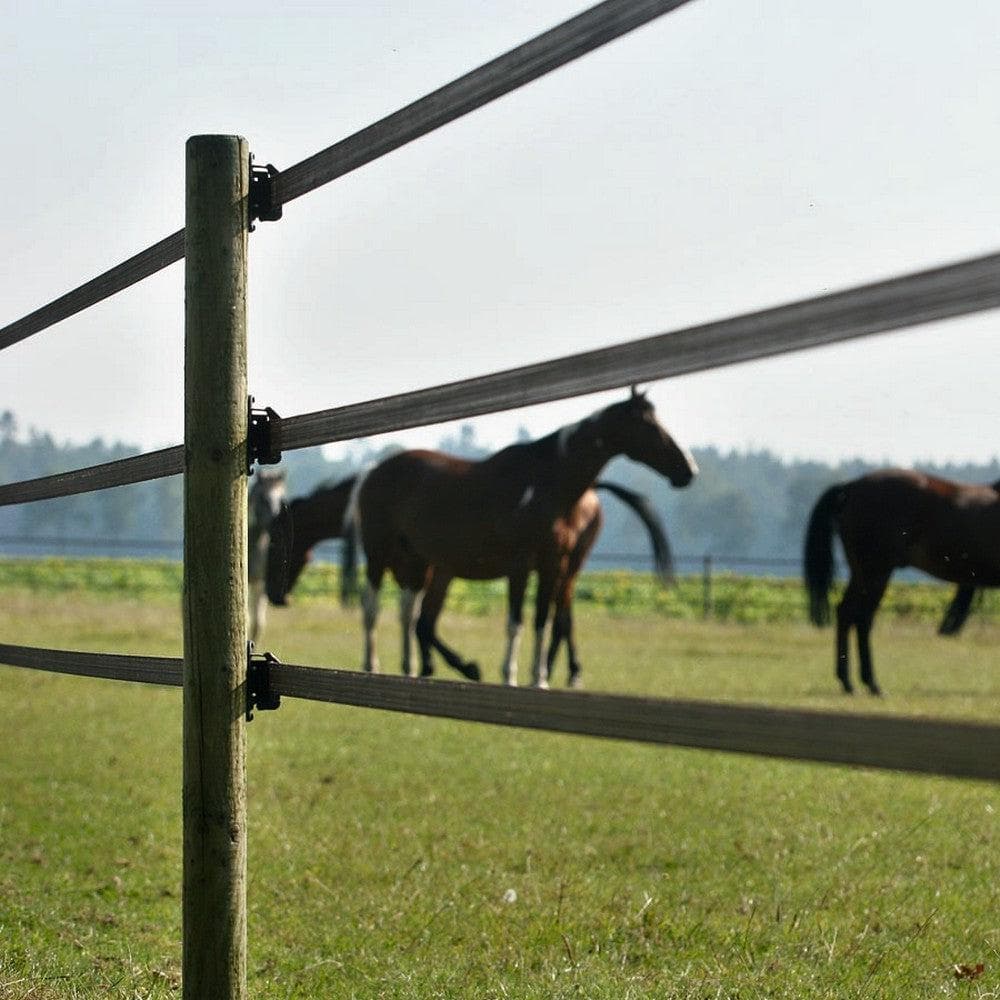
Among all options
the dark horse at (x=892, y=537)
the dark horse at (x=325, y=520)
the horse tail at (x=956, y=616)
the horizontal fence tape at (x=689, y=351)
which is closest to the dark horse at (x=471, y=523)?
the dark horse at (x=325, y=520)

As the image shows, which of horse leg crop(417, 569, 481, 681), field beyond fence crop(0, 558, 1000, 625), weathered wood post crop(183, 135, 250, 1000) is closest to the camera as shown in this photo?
weathered wood post crop(183, 135, 250, 1000)

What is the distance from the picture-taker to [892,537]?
6.09 meters

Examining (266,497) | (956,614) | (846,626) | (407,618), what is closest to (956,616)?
(956,614)

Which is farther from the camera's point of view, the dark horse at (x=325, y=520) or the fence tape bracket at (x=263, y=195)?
the dark horse at (x=325, y=520)

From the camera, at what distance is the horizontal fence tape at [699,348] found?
44.1 inches

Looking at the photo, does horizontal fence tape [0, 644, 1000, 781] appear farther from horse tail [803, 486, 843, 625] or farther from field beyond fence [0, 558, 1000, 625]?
field beyond fence [0, 558, 1000, 625]

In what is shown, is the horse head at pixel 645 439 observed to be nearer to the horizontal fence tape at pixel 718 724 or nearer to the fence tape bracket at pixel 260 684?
the fence tape bracket at pixel 260 684

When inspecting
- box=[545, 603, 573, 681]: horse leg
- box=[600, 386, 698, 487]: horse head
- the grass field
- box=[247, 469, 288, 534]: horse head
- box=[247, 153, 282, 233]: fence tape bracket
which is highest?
box=[247, 469, 288, 534]: horse head

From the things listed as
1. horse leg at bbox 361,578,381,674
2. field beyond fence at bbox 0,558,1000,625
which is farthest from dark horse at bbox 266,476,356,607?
field beyond fence at bbox 0,558,1000,625

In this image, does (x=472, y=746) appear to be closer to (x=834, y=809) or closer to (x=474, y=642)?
(x=834, y=809)

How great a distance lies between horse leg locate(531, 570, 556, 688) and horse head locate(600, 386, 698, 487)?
265cm

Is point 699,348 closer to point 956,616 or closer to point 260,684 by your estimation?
point 260,684

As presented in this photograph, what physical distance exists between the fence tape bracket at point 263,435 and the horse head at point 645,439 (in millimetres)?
4723

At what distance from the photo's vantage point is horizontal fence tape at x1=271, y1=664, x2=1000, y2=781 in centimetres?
112
